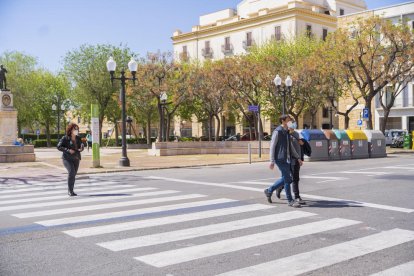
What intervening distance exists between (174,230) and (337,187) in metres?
6.45

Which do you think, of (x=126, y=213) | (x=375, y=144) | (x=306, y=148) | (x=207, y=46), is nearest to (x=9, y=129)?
(x=126, y=213)

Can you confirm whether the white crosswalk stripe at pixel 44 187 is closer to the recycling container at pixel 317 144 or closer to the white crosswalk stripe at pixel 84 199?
the white crosswalk stripe at pixel 84 199

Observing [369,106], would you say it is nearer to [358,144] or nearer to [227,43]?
[358,144]

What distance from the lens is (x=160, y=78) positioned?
38.0 metres

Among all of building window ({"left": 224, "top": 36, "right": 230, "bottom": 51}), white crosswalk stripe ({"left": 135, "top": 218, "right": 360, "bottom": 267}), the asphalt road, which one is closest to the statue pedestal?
the asphalt road

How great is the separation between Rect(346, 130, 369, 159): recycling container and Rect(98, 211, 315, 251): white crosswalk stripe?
19.9 meters

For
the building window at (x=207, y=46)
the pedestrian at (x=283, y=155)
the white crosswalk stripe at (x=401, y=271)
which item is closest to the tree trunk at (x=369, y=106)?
the pedestrian at (x=283, y=155)

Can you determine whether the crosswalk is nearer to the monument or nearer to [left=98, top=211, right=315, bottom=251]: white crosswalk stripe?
[left=98, top=211, right=315, bottom=251]: white crosswalk stripe

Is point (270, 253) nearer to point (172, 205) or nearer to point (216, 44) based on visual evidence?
point (172, 205)

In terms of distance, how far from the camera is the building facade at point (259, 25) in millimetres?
57562

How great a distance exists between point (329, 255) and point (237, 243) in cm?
125

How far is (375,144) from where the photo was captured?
2875 cm

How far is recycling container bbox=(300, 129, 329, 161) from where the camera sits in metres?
25.5

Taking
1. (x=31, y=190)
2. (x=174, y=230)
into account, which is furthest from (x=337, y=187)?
(x=31, y=190)
